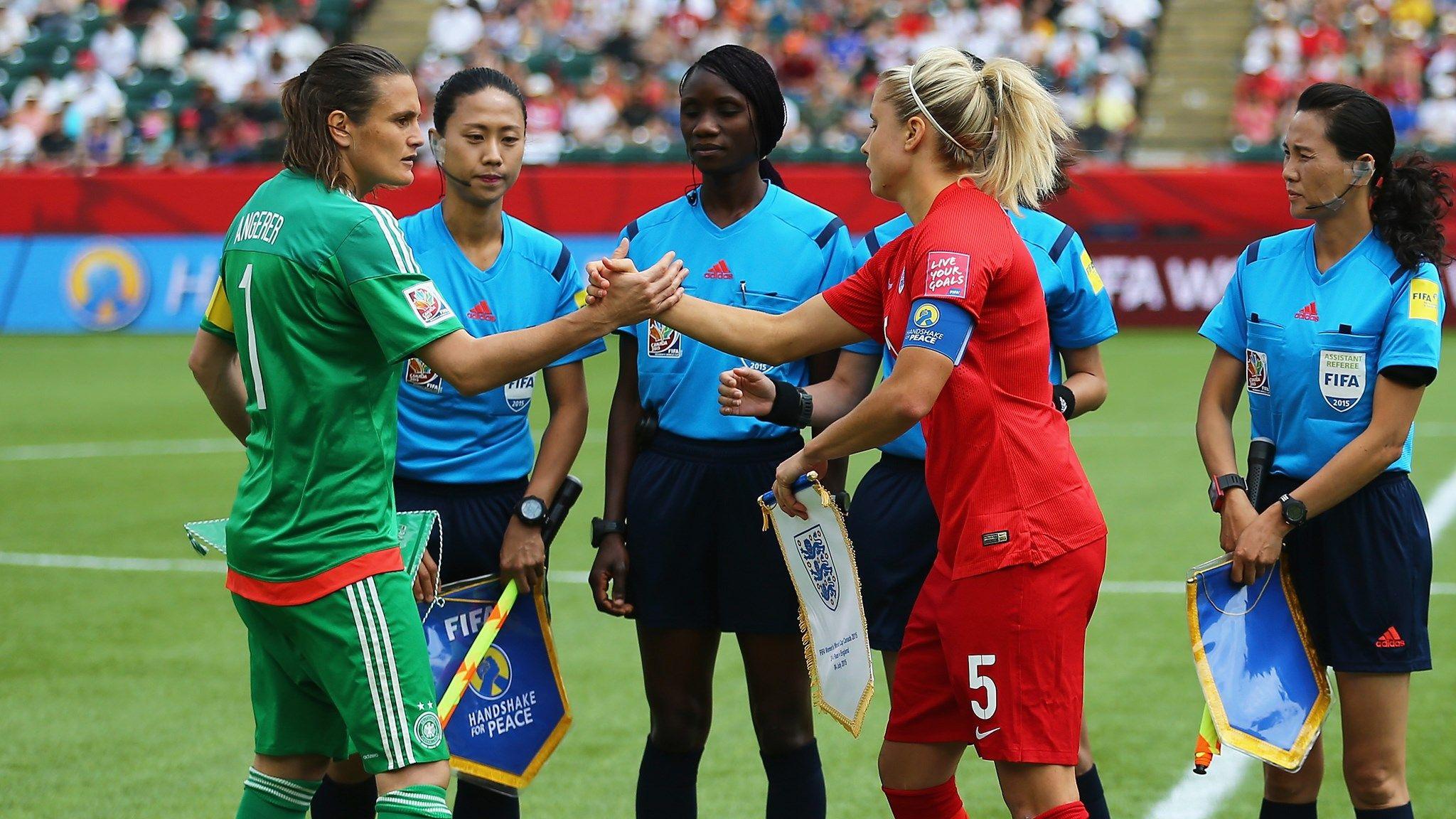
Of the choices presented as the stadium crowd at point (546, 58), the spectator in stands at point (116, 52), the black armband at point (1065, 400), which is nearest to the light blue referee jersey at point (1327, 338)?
the black armband at point (1065, 400)

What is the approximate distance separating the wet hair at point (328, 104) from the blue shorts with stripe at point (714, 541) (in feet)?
4.20

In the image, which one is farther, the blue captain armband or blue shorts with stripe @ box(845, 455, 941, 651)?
blue shorts with stripe @ box(845, 455, 941, 651)

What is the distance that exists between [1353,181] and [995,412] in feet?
4.28

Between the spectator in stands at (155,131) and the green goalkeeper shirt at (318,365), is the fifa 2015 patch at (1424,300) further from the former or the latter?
the spectator in stands at (155,131)

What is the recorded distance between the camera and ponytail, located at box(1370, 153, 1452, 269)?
411 cm

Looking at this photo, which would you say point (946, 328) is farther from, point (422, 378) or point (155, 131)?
point (155, 131)

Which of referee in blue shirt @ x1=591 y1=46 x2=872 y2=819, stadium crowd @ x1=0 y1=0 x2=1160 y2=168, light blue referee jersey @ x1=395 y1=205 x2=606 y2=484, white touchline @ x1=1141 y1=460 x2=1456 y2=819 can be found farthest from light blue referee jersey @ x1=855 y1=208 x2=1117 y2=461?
stadium crowd @ x1=0 y1=0 x2=1160 y2=168

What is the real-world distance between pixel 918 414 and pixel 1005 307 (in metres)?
0.31

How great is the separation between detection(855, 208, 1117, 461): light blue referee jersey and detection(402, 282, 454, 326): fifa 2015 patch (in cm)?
136

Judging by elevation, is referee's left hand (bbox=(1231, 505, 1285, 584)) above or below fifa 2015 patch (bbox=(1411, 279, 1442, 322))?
below

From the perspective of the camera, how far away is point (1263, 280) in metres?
4.33

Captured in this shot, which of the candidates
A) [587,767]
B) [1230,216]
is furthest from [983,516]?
[1230,216]

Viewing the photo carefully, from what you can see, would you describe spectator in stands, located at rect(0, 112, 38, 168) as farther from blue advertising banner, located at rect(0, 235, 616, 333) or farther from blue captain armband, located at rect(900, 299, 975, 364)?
blue captain armband, located at rect(900, 299, 975, 364)

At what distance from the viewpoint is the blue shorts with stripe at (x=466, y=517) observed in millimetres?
4457
